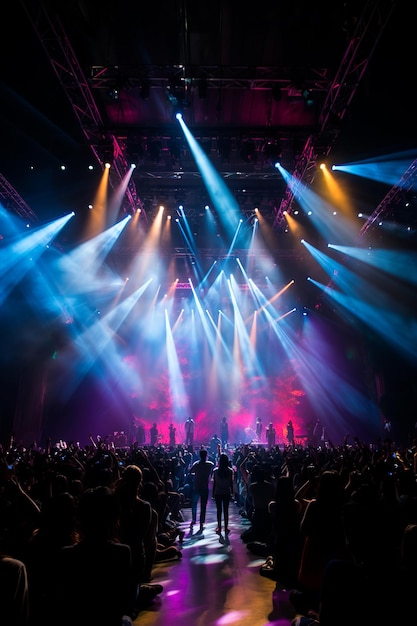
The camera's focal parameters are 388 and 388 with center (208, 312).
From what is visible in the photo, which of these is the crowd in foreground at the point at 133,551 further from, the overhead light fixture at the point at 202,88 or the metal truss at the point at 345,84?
the overhead light fixture at the point at 202,88

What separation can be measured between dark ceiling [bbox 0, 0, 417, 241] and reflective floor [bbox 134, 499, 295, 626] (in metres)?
10.5

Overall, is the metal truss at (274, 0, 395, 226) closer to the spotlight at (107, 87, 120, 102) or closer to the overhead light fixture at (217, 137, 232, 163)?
the overhead light fixture at (217, 137, 232, 163)

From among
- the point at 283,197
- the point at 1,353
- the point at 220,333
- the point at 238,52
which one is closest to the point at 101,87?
the point at 238,52

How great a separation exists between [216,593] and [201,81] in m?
11.0

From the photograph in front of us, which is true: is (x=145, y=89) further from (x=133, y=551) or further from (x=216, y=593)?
(x=216, y=593)

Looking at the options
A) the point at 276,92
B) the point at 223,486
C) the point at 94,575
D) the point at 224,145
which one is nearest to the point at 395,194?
the point at 276,92

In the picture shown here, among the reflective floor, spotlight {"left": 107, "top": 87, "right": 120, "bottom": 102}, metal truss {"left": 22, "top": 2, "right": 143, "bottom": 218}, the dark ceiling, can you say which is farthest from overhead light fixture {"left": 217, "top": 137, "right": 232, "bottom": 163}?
the reflective floor

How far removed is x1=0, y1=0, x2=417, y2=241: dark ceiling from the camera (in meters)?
9.04

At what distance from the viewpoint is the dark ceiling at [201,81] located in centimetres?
904

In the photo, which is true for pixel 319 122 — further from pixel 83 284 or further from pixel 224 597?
pixel 83 284

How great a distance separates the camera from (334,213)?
58.4 ft

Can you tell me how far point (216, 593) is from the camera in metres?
4.71

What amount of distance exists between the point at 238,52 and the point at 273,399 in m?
23.7

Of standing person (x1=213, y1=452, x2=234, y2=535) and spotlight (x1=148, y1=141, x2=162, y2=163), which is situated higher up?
spotlight (x1=148, y1=141, x2=162, y2=163)
